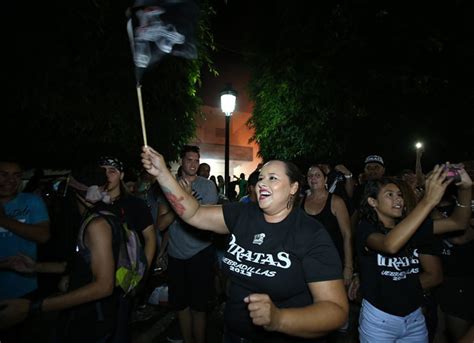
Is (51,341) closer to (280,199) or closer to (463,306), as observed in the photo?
(280,199)

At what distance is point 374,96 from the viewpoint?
36.8ft

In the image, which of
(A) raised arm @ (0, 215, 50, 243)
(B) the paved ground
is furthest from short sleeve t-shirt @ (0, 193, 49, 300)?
(B) the paved ground

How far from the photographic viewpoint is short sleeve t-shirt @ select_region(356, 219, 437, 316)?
9.54ft

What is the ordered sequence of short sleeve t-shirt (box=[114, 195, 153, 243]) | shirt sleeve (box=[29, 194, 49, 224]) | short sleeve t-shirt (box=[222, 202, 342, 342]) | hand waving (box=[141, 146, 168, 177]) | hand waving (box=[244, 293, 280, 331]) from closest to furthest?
1. hand waving (box=[244, 293, 280, 331])
2. short sleeve t-shirt (box=[222, 202, 342, 342])
3. hand waving (box=[141, 146, 168, 177])
4. shirt sleeve (box=[29, 194, 49, 224])
5. short sleeve t-shirt (box=[114, 195, 153, 243])

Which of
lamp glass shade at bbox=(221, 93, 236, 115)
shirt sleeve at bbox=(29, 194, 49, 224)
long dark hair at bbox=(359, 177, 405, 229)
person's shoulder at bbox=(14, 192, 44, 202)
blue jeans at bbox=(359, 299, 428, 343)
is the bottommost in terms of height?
blue jeans at bbox=(359, 299, 428, 343)

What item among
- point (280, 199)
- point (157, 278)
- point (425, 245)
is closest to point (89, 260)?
point (280, 199)

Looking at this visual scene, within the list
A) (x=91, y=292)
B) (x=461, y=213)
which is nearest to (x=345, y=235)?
(x=461, y=213)

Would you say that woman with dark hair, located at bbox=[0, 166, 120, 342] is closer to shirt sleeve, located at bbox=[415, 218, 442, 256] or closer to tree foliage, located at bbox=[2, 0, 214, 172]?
shirt sleeve, located at bbox=[415, 218, 442, 256]

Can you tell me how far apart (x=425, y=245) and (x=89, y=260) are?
3.07 m

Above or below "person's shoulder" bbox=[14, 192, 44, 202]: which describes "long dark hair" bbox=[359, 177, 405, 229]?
above

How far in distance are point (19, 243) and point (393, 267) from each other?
3925mm

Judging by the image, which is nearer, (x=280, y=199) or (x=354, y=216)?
(x=280, y=199)

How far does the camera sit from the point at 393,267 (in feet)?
9.69

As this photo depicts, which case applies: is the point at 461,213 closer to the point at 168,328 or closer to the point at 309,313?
the point at 309,313
